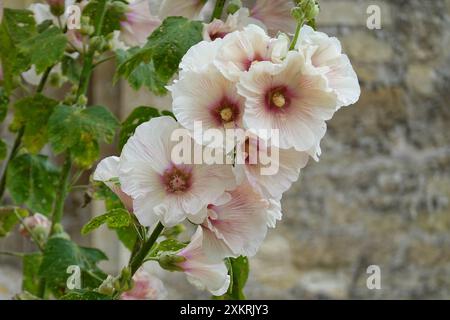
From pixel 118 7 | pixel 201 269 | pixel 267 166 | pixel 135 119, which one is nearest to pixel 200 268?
pixel 201 269

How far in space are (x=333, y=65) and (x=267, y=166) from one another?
3.3 inches

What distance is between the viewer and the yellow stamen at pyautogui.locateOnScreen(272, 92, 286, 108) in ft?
1.93

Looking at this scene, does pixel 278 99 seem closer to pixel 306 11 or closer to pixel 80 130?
pixel 306 11

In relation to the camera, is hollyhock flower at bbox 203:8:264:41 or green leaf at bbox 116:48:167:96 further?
green leaf at bbox 116:48:167:96

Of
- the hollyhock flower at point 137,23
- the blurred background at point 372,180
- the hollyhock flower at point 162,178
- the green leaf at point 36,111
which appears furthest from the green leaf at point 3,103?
the blurred background at point 372,180

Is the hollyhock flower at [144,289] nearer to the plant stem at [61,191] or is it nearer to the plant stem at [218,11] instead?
the plant stem at [61,191]

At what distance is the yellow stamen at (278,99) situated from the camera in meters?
0.59

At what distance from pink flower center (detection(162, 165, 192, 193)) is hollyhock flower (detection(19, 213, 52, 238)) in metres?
0.38

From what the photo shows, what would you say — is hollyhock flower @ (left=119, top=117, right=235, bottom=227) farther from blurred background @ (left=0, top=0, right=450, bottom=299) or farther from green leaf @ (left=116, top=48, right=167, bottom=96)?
blurred background @ (left=0, top=0, right=450, bottom=299)

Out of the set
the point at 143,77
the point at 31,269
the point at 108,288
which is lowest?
the point at 31,269

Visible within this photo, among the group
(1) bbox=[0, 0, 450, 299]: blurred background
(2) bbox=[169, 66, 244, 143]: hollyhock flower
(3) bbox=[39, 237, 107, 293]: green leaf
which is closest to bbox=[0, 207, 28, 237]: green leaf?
(3) bbox=[39, 237, 107, 293]: green leaf

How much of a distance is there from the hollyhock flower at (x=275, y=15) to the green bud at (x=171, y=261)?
230 mm

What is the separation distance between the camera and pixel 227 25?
2.50ft

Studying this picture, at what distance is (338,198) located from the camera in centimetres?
181
